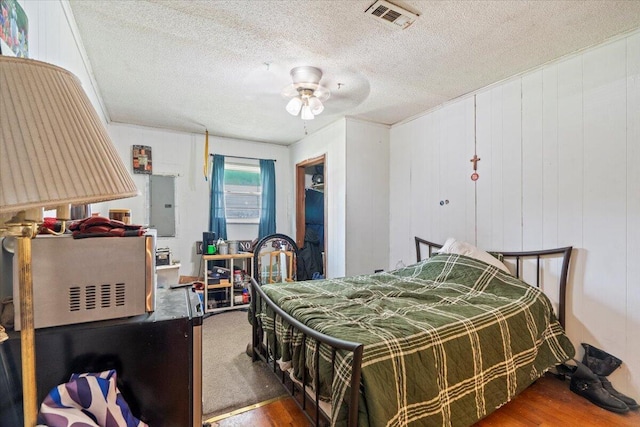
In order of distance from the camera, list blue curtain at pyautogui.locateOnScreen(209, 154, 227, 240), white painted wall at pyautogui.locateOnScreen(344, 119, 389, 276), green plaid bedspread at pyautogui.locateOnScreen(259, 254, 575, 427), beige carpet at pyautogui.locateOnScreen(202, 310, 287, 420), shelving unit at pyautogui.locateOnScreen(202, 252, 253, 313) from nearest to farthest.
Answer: green plaid bedspread at pyautogui.locateOnScreen(259, 254, 575, 427) → beige carpet at pyautogui.locateOnScreen(202, 310, 287, 420) → white painted wall at pyautogui.locateOnScreen(344, 119, 389, 276) → shelving unit at pyautogui.locateOnScreen(202, 252, 253, 313) → blue curtain at pyautogui.locateOnScreen(209, 154, 227, 240)

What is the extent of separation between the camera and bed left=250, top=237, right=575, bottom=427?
1.29 metres

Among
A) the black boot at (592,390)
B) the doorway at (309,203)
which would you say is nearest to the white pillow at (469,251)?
the black boot at (592,390)

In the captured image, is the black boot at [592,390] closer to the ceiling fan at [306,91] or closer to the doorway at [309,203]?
the ceiling fan at [306,91]

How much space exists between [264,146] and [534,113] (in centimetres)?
352

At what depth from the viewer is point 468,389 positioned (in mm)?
1566

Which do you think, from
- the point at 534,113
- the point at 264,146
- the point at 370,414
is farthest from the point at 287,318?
the point at 264,146

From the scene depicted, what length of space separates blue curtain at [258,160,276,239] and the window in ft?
0.30

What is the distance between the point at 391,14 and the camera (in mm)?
1757

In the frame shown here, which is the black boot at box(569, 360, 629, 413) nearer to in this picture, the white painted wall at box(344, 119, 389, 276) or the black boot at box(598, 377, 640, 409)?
the black boot at box(598, 377, 640, 409)

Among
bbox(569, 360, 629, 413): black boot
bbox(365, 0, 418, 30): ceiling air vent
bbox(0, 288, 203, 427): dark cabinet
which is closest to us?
bbox(0, 288, 203, 427): dark cabinet

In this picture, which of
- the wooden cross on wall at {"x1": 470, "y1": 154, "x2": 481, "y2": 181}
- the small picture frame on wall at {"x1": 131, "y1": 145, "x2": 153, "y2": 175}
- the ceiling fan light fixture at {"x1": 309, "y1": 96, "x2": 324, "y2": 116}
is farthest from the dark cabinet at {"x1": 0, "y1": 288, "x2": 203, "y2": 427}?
the small picture frame on wall at {"x1": 131, "y1": 145, "x2": 153, "y2": 175}

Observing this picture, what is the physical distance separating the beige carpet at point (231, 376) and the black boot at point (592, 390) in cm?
202

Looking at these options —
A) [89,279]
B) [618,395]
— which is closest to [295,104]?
[89,279]

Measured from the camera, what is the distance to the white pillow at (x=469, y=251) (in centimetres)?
254
